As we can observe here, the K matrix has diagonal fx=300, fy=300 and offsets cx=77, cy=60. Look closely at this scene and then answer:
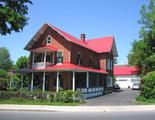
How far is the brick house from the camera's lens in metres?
38.4

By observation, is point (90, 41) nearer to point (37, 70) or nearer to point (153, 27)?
point (153, 27)

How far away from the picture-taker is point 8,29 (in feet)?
104

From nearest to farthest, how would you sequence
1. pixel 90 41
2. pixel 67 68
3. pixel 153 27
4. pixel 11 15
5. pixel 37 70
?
pixel 11 15 < pixel 67 68 < pixel 37 70 < pixel 153 27 < pixel 90 41

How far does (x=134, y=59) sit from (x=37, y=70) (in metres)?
23.4

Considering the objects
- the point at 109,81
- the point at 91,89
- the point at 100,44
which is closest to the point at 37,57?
the point at 91,89

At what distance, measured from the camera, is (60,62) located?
131 feet

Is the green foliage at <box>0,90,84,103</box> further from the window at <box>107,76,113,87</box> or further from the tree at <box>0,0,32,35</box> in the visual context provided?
the window at <box>107,76,113,87</box>

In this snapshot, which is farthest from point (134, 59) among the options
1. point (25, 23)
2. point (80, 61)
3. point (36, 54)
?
point (25, 23)

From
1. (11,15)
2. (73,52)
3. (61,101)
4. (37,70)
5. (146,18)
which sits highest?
(146,18)

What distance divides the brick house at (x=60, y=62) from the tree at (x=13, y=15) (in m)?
7.34

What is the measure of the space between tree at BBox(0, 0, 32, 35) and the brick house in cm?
734

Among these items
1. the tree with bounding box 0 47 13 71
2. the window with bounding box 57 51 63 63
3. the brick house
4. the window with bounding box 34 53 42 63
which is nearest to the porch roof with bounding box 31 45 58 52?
the brick house

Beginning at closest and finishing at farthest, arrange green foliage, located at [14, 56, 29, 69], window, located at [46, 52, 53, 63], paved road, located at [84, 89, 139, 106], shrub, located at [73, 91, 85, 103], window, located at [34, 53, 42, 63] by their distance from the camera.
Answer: paved road, located at [84, 89, 139, 106]
shrub, located at [73, 91, 85, 103]
window, located at [46, 52, 53, 63]
window, located at [34, 53, 42, 63]
green foliage, located at [14, 56, 29, 69]

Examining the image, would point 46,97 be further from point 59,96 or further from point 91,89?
point 91,89
